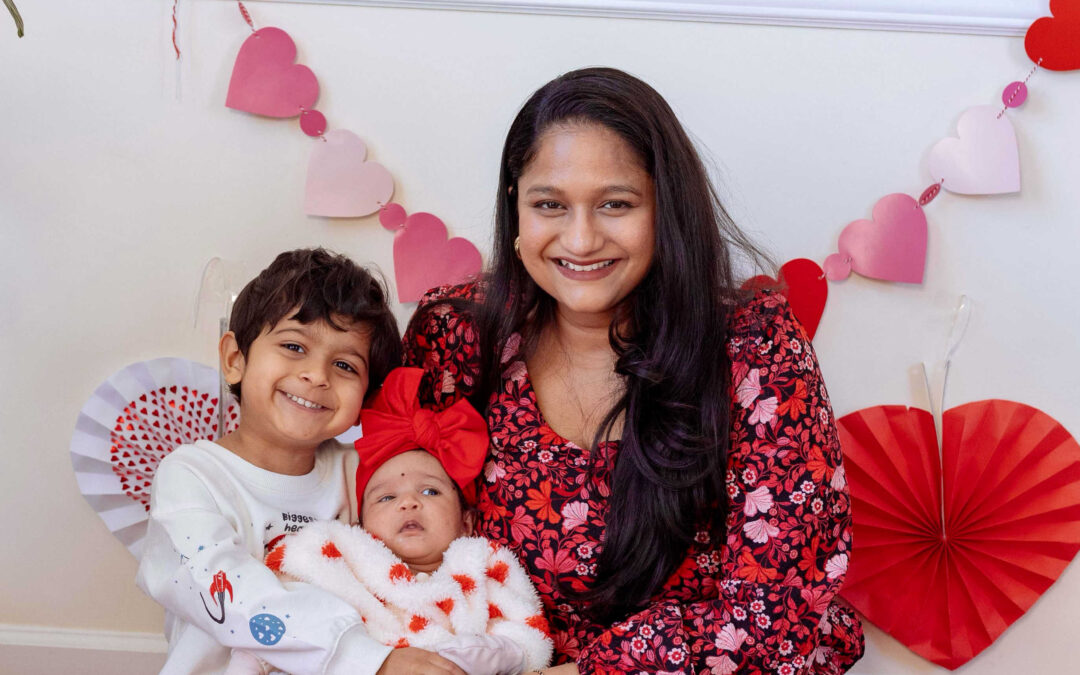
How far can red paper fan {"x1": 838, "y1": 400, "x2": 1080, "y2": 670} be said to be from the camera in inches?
81.5

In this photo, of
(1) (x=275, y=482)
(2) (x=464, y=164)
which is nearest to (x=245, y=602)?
(1) (x=275, y=482)

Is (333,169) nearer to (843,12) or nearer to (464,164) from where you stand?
(464,164)

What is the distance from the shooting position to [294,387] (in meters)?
1.58

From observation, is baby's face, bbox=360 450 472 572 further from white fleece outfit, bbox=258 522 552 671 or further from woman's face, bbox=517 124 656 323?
woman's face, bbox=517 124 656 323

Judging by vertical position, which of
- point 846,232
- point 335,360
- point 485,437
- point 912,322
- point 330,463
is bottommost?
point 330,463

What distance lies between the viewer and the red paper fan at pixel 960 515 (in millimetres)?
2070

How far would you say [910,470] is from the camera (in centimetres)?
209

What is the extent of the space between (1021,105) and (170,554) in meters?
1.88

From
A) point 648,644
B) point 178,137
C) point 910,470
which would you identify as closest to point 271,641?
point 648,644

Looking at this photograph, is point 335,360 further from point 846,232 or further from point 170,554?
point 846,232

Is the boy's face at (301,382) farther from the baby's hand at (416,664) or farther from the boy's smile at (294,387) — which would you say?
the baby's hand at (416,664)

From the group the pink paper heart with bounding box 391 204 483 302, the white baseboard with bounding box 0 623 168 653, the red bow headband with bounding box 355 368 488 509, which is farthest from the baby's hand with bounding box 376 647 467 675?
the white baseboard with bounding box 0 623 168 653

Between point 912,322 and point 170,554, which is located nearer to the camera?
point 170,554

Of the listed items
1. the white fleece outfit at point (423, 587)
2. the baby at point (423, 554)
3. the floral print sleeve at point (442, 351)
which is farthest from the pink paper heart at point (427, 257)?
the white fleece outfit at point (423, 587)
